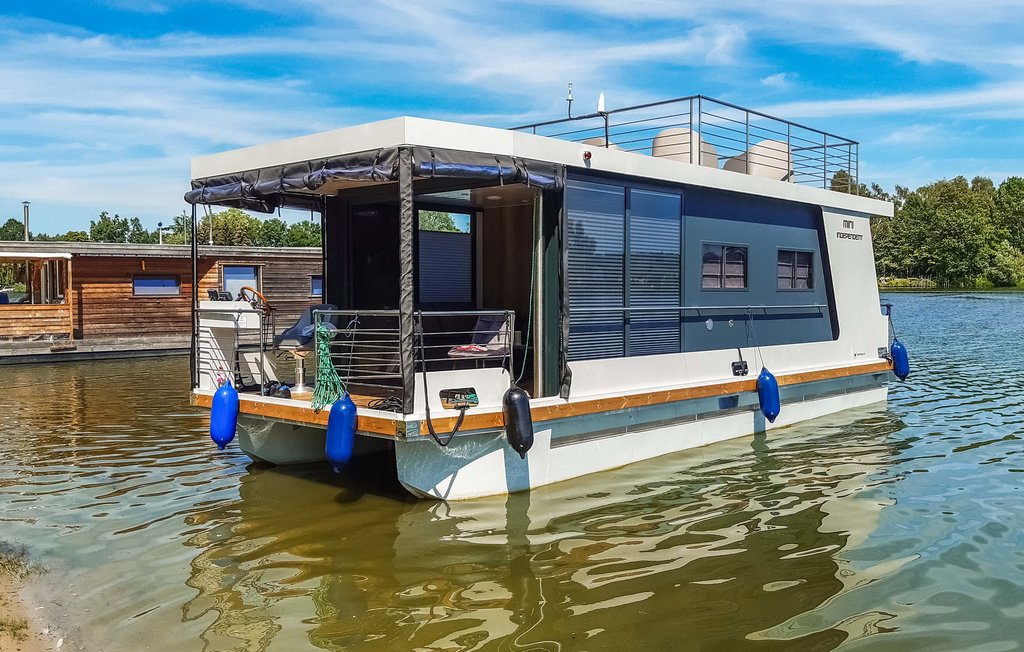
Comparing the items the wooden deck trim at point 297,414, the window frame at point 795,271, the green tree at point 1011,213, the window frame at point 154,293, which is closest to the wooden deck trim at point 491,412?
the wooden deck trim at point 297,414

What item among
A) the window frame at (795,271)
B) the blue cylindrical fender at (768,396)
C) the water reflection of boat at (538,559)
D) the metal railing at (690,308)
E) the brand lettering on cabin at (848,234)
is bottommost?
the water reflection of boat at (538,559)

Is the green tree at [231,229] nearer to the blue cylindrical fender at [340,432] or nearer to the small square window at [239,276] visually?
the small square window at [239,276]

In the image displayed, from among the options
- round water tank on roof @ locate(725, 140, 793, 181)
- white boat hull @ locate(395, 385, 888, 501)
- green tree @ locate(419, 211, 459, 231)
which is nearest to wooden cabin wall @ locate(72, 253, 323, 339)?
green tree @ locate(419, 211, 459, 231)

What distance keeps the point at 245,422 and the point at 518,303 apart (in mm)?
3733

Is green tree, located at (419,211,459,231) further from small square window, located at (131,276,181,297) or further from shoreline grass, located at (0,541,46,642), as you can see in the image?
small square window, located at (131,276,181,297)

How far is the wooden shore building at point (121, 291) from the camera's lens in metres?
20.5

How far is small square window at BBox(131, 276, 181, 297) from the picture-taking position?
22344mm

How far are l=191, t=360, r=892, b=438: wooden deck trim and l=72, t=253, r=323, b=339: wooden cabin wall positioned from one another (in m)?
13.1

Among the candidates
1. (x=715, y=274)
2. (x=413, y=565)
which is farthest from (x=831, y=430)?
(x=413, y=565)

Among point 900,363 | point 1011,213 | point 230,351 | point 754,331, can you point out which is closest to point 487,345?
point 230,351

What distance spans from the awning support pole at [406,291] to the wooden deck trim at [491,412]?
27cm

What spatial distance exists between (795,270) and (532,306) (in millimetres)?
5177

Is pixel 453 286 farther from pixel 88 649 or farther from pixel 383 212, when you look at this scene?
pixel 88 649

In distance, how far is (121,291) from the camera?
22125mm
